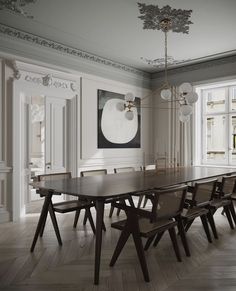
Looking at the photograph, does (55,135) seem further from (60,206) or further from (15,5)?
(15,5)

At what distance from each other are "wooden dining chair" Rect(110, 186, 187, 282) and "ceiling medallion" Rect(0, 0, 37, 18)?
9.29ft

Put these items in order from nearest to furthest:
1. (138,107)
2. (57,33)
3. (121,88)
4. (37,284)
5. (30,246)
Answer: (37,284) → (30,246) → (57,33) → (121,88) → (138,107)

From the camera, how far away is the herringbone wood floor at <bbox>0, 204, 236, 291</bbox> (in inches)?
92.3

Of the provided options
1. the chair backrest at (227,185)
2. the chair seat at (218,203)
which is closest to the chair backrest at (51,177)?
the chair seat at (218,203)

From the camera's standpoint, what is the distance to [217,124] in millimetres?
6363

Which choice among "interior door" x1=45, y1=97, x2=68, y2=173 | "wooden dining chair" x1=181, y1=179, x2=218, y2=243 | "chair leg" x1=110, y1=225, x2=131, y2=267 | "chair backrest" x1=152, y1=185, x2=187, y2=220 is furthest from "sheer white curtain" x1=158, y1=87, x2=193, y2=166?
"chair leg" x1=110, y1=225, x2=131, y2=267

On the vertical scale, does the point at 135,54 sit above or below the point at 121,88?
above

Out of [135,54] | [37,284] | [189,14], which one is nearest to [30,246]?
[37,284]

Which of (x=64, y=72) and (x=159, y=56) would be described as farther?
(x=159, y=56)

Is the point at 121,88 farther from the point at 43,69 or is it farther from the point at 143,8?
the point at 143,8

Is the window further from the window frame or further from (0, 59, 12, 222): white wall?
(0, 59, 12, 222): white wall

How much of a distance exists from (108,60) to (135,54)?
0.61m

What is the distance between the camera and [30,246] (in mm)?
3258

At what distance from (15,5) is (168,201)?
124 inches
